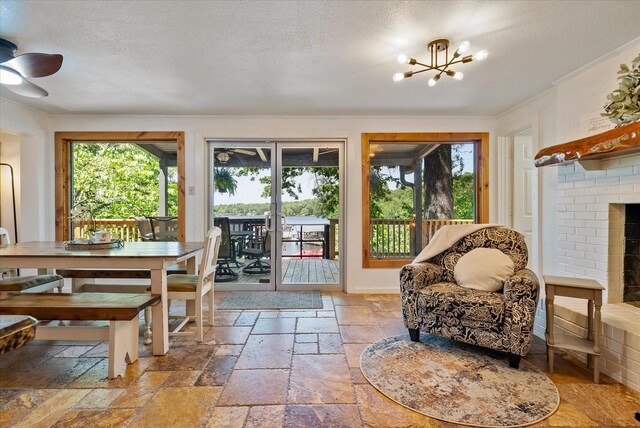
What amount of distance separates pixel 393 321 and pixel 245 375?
4.99 ft

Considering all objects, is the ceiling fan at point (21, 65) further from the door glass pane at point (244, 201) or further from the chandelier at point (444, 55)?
the chandelier at point (444, 55)

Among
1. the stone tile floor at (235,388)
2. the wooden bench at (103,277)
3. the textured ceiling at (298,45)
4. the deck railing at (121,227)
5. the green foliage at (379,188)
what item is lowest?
the stone tile floor at (235,388)

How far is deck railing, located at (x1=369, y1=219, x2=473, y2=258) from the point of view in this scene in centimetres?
426

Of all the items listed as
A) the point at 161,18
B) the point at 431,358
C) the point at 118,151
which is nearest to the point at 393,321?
the point at 431,358

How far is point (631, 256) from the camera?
7.96ft

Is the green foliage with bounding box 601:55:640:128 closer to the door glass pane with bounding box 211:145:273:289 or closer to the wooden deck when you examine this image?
the wooden deck

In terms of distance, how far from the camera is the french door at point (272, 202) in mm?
4133

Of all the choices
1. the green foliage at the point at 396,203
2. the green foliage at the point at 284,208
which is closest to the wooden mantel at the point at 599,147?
the green foliage at the point at 396,203

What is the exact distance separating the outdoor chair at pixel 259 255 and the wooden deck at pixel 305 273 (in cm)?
7

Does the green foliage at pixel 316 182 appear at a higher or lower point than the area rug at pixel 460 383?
higher

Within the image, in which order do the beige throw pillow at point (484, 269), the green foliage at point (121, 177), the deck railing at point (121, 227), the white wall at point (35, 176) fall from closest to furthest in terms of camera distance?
the beige throw pillow at point (484, 269) → the white wall at point (35, 176) → the deck railing at point (121, 227) → the green foliage at point (121, 177)

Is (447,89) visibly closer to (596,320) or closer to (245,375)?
(596,320)

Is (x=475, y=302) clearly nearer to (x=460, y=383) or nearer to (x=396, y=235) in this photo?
(x=460, y=383)

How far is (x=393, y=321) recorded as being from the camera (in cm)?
297
